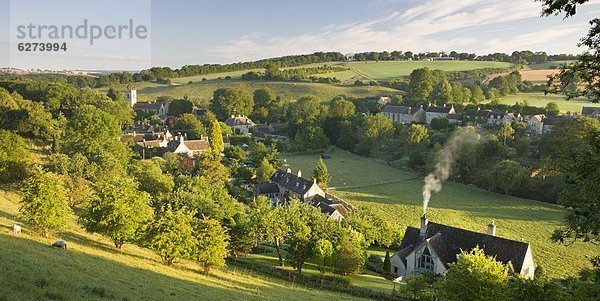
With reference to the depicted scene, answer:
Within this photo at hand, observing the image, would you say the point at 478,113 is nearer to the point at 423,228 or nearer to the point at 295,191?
the point at 295,191

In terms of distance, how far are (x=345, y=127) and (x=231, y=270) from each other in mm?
66810

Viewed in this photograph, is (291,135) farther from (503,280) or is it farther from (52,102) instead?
(503,280)

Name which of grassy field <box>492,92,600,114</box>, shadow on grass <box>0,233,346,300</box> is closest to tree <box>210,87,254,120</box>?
grassy field <box>492,92,600,114</box>

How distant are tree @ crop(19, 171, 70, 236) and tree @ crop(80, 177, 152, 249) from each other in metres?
1.75

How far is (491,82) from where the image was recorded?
120250 mm

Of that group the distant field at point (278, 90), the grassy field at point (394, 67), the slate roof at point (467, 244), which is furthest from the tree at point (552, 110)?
the grassy field at point (394, 67)

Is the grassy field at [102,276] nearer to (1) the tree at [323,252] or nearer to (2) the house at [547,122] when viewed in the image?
(1) the tree at [323,252]

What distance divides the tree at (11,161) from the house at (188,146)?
3051 cm

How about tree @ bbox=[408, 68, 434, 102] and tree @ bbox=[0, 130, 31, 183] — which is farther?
tree @ bbox=[408, 68, 434, 102]

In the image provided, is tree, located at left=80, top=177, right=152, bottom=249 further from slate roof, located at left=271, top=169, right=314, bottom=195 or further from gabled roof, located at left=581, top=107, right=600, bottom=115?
gabled roof, located at left=581, top=107, right=600, bottom=115

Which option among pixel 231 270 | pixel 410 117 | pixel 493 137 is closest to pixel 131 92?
pixel 410 117

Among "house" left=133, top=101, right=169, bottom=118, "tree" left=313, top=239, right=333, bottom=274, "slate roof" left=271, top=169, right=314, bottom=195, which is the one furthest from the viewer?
"house" left=133, top=101, right=169, bottom=118

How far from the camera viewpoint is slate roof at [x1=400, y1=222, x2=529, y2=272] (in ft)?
106

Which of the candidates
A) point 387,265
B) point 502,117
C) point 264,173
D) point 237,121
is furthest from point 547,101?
point 387,265
